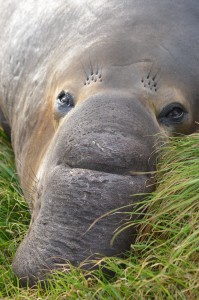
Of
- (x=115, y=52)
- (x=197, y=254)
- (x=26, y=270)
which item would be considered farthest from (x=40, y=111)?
(x=197, y=254)

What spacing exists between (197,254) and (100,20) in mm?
1618

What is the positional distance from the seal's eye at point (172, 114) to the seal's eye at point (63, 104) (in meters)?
0.43

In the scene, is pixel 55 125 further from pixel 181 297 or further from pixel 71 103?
pixel 181 297

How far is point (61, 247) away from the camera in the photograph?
346 cm

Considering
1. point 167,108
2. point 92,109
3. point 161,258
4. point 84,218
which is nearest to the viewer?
point 161,258

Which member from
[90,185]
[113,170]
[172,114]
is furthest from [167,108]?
[90,185]

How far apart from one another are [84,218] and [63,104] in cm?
75

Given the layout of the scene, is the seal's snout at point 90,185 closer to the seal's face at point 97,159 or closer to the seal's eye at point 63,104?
the seal's face at point 97,159

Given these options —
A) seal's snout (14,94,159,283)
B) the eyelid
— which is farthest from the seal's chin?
the eyelid

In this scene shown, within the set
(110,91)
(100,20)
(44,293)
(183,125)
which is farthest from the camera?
(100,20)

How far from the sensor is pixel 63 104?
3986 millimetres

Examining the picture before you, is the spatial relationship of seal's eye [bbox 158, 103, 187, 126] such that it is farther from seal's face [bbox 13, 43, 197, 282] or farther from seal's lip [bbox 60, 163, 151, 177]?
seal's lip [bbox 60, 163, 151, 177]

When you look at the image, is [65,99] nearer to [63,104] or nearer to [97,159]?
[63,104]

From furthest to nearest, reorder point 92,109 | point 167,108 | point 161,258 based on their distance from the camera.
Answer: point 167,108 < point 92,109 < point 161,258
